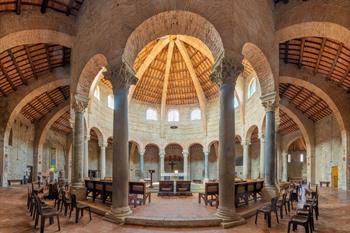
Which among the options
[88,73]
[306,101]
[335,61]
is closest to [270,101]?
[335,61]

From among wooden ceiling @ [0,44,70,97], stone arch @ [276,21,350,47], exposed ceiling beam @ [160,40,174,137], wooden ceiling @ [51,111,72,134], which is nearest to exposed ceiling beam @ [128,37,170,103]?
exposed ceiling beam @ [160,40,174,137]

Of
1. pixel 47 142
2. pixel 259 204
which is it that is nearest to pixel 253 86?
pixel 259 204

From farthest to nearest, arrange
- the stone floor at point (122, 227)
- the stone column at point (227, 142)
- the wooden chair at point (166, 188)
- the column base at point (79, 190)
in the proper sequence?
the wooden chair at point (166, 188), the column base at point (79, 190), the stone column at point (227, 142), the stone floor at point (122, 227)

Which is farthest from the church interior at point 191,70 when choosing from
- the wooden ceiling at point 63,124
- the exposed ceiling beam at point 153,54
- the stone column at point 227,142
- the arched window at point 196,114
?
the arched window at point 196,114

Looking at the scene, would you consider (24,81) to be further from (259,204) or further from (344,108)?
(344,108)

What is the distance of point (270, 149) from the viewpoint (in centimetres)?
1441

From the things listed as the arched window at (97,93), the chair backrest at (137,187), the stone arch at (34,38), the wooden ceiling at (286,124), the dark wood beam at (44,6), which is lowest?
the chair backrest at (137,187)

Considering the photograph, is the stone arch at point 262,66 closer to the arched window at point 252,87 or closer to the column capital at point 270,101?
the column capital at point 270,101

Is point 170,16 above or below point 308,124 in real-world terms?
above

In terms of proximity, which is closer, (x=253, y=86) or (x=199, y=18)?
(x=199, y=18)

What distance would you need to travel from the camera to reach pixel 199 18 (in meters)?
11.6

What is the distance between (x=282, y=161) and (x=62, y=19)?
2759 centimetres

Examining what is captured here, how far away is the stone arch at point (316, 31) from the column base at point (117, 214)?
10813mm

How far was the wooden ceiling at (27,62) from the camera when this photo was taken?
1647 cm
